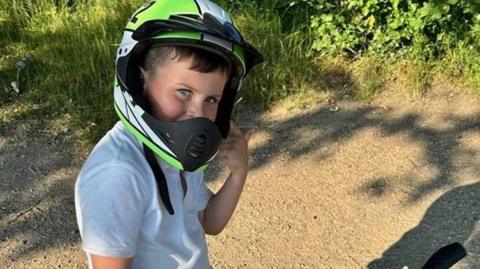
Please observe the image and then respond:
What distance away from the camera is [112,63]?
4371mm

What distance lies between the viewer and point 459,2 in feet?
14.8

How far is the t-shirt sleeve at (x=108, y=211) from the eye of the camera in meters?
1.60

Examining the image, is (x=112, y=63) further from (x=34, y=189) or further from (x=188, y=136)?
(x=188, y=136)

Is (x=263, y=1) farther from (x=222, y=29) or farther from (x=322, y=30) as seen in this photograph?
(x=222, y=29)

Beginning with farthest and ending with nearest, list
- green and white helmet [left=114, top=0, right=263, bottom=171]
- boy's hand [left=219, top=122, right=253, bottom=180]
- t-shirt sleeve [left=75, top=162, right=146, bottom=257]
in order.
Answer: boy's hand [left=219, top=122, right=253, bottom=180], green and white helmet [left=114, top=0, right=263, bottom=171], t-shirt sleeve [left=75, top=162, right=146, bottom=257]

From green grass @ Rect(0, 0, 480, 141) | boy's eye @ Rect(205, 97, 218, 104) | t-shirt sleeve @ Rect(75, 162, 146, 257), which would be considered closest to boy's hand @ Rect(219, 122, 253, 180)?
boy's eye @ Rect(205, 97, 218, 104)

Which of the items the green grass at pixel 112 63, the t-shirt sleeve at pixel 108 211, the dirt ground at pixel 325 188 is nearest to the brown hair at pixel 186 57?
the t-shirt sleeve at pixel 108 211

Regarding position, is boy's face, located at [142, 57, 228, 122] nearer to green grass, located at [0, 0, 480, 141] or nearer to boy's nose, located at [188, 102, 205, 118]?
boy's nose, located at [188, 102, 205, 118]

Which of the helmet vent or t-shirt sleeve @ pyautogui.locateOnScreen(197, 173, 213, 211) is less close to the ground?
the helmet vent

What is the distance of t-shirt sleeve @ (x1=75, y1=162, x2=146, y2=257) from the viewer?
1600 millimetres

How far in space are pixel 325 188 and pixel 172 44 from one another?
2.19 m

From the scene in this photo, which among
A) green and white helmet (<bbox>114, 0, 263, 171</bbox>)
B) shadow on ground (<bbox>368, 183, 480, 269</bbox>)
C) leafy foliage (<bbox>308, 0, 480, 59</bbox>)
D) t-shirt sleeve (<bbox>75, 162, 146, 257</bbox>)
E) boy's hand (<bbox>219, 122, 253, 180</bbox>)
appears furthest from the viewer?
leafy foliage (<bbox>308, 0, 480, 59</bbox>)

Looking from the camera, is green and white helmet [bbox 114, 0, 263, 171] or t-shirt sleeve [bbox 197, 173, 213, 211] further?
t-shirt sleeve [bbox 197, 173, 213, 211]

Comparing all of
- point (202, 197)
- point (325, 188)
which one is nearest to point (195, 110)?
point (202, 197)
